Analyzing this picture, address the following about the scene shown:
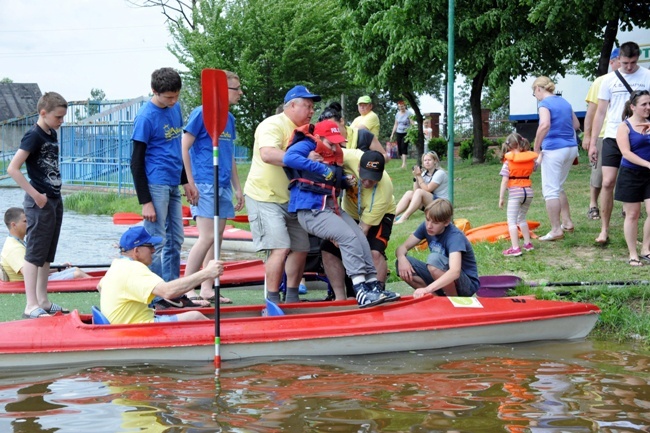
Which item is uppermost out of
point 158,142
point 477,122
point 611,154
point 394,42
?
point 394,42

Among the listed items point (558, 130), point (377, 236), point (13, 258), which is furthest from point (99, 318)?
point (558, 130)

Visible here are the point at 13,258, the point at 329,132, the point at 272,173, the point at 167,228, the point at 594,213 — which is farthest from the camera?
the point at 594,213

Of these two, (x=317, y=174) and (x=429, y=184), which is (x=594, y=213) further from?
(x=317, y=174)

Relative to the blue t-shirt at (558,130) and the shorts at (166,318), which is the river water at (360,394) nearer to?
the shorts at (166,318)

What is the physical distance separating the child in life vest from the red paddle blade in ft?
12.5

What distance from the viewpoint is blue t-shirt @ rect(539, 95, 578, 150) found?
381 inches

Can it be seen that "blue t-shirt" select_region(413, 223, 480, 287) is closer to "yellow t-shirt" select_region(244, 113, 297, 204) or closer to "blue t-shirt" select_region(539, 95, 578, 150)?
"yellow t-shirt" select_region(244, 113, 297, 204)

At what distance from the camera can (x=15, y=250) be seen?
28.2 ft

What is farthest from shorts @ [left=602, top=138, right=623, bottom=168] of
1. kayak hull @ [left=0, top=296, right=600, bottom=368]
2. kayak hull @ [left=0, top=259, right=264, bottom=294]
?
kayak hull @ [left=0, top=259, right=264, bottom=294]

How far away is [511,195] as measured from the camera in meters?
9.60

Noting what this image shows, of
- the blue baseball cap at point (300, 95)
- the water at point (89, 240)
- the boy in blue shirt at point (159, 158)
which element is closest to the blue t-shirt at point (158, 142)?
the boy in blue shirt at point (159, 158)

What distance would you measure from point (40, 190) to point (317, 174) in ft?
7.77

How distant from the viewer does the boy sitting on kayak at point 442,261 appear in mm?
6980

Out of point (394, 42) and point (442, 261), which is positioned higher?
point (394, 42)
